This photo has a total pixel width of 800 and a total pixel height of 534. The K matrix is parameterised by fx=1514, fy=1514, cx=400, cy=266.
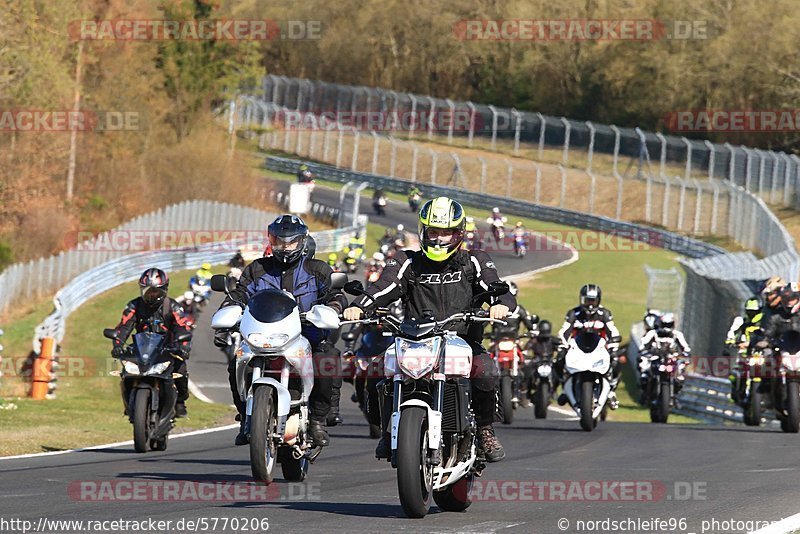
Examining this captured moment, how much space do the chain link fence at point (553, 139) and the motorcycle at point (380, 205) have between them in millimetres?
10300

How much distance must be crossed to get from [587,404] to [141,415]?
6209 mm

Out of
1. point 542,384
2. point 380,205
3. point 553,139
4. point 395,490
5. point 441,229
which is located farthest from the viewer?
point 553,139

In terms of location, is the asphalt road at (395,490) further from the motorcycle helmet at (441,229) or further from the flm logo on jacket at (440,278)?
the motorcycle helmet at (441,229)

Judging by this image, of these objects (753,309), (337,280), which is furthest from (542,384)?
(337,280)

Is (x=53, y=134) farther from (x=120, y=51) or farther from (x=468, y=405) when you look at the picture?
(x=468, y=405)

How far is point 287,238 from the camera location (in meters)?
11.1

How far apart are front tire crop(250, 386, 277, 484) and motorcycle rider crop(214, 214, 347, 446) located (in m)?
0.61

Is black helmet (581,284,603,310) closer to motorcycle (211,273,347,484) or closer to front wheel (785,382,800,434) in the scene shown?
front wheel (785,382,800,434)

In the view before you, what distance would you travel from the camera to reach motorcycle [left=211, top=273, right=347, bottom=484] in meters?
10.2

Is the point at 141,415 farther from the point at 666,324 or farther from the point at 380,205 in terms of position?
the point at 380,205

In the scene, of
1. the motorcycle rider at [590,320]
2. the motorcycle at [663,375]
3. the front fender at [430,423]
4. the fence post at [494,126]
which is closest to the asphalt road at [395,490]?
the front fender at [430,423]

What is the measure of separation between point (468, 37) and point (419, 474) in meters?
93.6

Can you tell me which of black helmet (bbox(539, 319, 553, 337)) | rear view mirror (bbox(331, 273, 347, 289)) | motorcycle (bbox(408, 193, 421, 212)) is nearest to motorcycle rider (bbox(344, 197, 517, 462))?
rear view mirror (bbox(331, 273, 347, 289))

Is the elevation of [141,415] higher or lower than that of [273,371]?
lower
